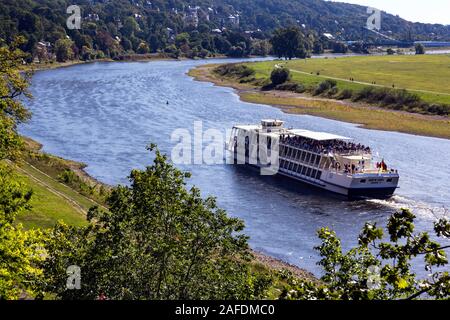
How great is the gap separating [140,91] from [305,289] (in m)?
153

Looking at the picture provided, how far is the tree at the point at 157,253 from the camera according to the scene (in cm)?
2598

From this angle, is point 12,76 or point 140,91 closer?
point 12,76

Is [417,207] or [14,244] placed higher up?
[14,244]

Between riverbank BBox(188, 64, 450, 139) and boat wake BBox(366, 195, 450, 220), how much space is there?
4469cm

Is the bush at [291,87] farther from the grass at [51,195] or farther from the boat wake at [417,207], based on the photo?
the boat wake at [417,207]

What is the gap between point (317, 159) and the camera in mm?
81688

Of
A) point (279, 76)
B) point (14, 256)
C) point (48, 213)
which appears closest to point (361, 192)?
point (48, 213)

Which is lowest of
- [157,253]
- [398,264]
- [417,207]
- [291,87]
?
[417,207]

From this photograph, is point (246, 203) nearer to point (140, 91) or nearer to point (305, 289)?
point (305, 289)

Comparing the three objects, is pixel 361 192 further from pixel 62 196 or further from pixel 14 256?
pixel 14 256

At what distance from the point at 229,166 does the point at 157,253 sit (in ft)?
212

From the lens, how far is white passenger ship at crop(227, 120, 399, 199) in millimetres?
73438

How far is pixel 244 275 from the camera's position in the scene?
27.4 metres
